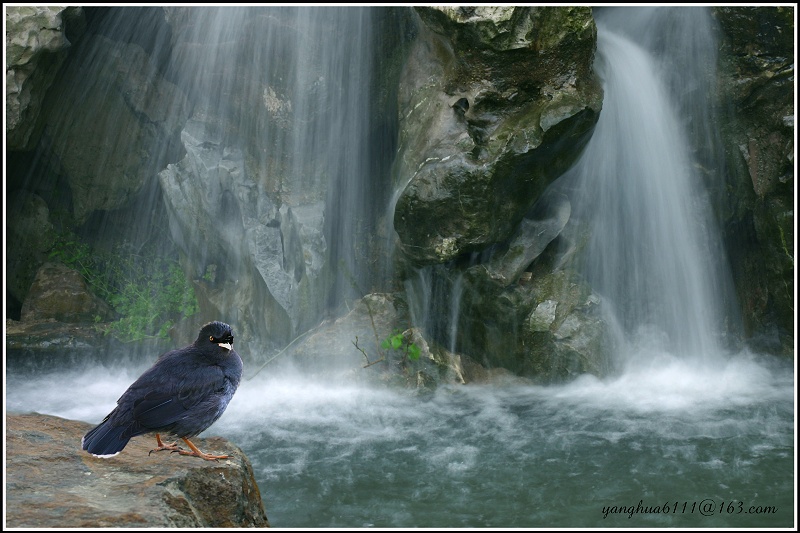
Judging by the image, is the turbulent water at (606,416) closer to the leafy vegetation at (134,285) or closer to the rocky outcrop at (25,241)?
the leafy vegetation at (134,285)

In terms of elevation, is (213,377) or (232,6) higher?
(232,6)

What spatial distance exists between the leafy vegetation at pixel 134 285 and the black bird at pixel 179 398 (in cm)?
575

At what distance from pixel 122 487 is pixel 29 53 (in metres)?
5.44

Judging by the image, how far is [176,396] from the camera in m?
3.29

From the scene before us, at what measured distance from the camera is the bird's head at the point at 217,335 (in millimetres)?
3466

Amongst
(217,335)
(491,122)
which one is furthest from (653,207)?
(217,335)

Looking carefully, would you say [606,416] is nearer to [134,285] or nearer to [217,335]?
[217,335]

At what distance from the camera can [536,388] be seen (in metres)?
7.10

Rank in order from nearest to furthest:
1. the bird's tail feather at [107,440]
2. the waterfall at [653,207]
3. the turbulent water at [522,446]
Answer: the bird's tail feather at [107,440], the turbulent water at [522,446], the waterfall at [653,207]

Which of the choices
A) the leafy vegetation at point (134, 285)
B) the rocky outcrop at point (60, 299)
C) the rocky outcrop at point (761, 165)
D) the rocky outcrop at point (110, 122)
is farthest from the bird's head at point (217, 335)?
the rocky outcrop at point (60, 299)

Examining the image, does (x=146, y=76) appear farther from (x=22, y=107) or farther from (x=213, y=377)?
(x=213, y=377)

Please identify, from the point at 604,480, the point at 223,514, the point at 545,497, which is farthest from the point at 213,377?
the point at 604,480

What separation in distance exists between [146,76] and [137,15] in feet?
2.21

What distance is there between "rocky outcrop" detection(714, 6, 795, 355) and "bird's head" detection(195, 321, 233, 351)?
5.86 metres
